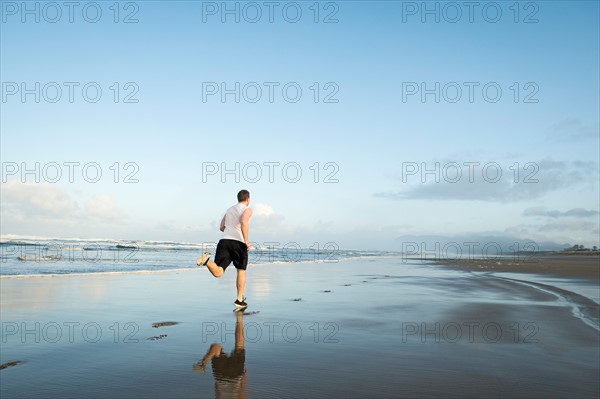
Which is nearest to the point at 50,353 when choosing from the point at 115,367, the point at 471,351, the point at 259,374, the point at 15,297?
the point at 115,367

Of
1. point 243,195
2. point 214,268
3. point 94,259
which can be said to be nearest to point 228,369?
point 214,268

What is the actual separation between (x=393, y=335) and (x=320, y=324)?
4.21 feet

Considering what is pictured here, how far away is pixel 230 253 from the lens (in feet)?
27.6

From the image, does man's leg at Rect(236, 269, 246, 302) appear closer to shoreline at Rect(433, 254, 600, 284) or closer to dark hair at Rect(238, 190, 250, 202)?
dark hair at Rect(238, 190, 250, 202)

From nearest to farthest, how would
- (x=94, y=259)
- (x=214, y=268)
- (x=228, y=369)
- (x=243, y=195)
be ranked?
(x=228, y=369)
(x=214, y=268)
(x=243, y=195)
(x=94, y=259)

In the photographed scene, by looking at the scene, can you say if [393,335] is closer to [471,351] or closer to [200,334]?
[471,351]

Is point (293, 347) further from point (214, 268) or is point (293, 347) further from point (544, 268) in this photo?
point (544, 268)

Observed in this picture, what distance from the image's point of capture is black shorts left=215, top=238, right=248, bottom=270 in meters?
8.36

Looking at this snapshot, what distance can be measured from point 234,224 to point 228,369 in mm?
4236

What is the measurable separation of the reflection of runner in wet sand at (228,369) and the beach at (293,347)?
0.07ft

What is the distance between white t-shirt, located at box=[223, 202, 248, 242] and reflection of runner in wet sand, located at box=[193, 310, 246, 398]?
9.33ft

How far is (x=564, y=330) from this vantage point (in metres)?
6.84

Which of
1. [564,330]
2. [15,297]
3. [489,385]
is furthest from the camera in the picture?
[15,297]

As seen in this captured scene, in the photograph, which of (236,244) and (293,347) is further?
(236,244)
